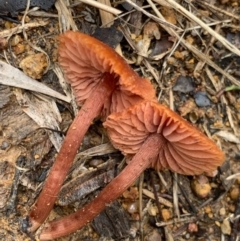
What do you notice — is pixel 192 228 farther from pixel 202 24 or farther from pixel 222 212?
pixel 202 24

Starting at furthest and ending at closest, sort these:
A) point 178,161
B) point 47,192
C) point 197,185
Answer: point 197,185 → point 178,161 → point 47,192

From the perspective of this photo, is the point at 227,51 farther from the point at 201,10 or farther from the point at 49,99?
the point at 49,99

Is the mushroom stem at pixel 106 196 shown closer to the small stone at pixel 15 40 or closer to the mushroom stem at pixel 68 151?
the mushroom stem at pixel 68 151

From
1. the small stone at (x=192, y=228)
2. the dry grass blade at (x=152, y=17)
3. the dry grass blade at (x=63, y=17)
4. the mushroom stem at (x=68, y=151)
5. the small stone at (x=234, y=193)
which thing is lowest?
the small stone at (x=192, y=228)

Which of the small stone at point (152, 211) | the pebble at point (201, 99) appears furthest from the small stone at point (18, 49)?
the small stone at point (152, 211)

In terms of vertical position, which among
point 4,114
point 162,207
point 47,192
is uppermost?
point 4,114

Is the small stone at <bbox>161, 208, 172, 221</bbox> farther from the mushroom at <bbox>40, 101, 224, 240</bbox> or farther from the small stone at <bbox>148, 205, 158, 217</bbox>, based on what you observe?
the mushroom at <bbox>40, 101, 224, 240</bbox>

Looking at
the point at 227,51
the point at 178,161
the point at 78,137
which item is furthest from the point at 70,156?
the point at 227,51
